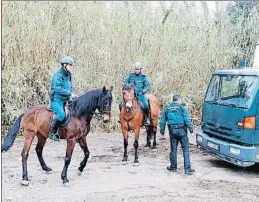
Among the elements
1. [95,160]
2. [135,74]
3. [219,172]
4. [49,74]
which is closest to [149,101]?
[135,74]

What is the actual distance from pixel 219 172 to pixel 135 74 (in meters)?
3.20

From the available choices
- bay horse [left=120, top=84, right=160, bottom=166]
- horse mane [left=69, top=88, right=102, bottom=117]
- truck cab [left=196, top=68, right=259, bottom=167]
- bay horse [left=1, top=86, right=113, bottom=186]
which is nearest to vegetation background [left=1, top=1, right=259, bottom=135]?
bay horse [left=120, top=84, right=160, bottom=166]

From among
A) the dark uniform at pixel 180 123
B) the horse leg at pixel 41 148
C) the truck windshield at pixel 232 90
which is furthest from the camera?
the horse leg at pixel 41 148

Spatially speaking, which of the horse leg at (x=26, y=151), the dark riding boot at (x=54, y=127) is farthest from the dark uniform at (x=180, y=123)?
the horse leg at (x=26, y=151)

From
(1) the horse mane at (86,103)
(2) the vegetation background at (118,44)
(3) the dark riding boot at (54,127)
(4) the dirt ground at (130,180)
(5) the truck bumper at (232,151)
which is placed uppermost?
(2) the vegetation background at (118,44)

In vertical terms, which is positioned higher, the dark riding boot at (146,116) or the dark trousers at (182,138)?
the dark riding boot at (146,116)

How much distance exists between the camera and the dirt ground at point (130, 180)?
679cm

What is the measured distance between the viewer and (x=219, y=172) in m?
8.39

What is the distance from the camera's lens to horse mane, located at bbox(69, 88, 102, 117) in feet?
25.5

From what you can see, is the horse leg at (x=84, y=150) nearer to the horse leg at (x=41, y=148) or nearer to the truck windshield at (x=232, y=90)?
the horse leg at (x=41, y=148)

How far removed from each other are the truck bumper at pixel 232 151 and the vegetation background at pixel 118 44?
16.8 ft

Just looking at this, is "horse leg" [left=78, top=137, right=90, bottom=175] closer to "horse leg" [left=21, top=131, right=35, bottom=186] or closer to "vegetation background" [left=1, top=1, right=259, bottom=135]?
"horse leg" [left=21, top=131, right=35, bottom=186]

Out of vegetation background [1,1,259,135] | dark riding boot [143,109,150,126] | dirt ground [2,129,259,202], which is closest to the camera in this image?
dirt ground [2,129,259,202]

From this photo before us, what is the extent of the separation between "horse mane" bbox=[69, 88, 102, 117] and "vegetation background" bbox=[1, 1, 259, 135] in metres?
5.17
